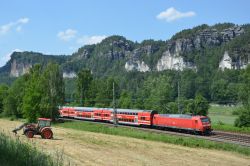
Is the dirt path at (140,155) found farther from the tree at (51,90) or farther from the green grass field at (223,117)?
the tree at (51,90)

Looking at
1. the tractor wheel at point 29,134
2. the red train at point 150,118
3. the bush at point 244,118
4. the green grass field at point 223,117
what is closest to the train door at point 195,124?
the red train at point 150,118

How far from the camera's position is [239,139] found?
51.4m

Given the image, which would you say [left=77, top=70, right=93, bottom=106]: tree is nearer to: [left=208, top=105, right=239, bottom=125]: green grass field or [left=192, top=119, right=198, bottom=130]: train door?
[left=208, top=105, right=239, bottom=125]: green grass field

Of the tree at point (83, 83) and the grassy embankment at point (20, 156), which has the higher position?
the tree at point (83, 83)

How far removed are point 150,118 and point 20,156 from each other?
52.2 metres

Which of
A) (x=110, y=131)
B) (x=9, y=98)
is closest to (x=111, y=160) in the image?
(x=110, y=131)

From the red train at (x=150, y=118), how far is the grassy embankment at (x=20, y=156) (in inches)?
1612

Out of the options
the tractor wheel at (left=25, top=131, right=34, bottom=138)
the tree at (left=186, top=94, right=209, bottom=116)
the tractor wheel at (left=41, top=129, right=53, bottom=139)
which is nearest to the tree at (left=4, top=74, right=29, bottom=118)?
the tree at (left=186, top=94, right=209, bottom=116)

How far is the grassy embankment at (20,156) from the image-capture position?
18109mm

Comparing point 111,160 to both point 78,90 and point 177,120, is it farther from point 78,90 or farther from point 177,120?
point 78,90

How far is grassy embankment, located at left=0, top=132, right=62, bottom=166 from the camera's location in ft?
59.4

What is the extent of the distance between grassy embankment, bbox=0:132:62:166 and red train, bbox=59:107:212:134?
134ft

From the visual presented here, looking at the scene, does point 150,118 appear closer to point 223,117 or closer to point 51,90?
point 51,90

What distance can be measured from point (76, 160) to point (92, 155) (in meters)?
4.32
